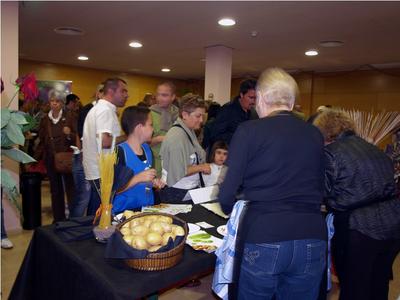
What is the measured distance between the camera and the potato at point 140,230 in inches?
50.6

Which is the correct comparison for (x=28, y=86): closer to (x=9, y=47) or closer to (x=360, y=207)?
(x=360, y=207)

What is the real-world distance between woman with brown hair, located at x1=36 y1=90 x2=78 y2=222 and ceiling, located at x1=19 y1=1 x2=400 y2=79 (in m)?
1.14

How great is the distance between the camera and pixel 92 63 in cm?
746

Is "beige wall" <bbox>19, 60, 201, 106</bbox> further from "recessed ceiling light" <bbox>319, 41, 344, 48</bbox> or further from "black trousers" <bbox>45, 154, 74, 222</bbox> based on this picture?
"recessed ceiling light" <bbox>319, 41, 344, 48</bbox>

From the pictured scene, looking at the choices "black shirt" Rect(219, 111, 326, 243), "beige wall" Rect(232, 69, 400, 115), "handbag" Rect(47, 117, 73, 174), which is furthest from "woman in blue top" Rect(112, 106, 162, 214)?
"beige wall" Rect(232, 69, 400, 115)

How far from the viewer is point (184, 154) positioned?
2127 mm

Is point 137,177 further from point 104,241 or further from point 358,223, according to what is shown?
point 358,223

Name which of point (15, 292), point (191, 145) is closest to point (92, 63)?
point (191, 145)

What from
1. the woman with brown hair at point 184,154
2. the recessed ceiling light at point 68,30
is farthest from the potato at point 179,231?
the recessed ceiling light at point 68,30

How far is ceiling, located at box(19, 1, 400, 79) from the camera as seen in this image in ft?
11.2

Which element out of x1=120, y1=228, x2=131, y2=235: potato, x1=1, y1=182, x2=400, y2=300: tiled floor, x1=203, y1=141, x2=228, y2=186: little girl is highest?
x1=203, y1=141, x2=228, y2=186: little girl

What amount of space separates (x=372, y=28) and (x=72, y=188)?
3.89m

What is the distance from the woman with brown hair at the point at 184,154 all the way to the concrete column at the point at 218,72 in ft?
10.0

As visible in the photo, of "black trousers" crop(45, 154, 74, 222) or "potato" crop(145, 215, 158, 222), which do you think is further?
"black trousers" crop(45, 154, 74, 222)
